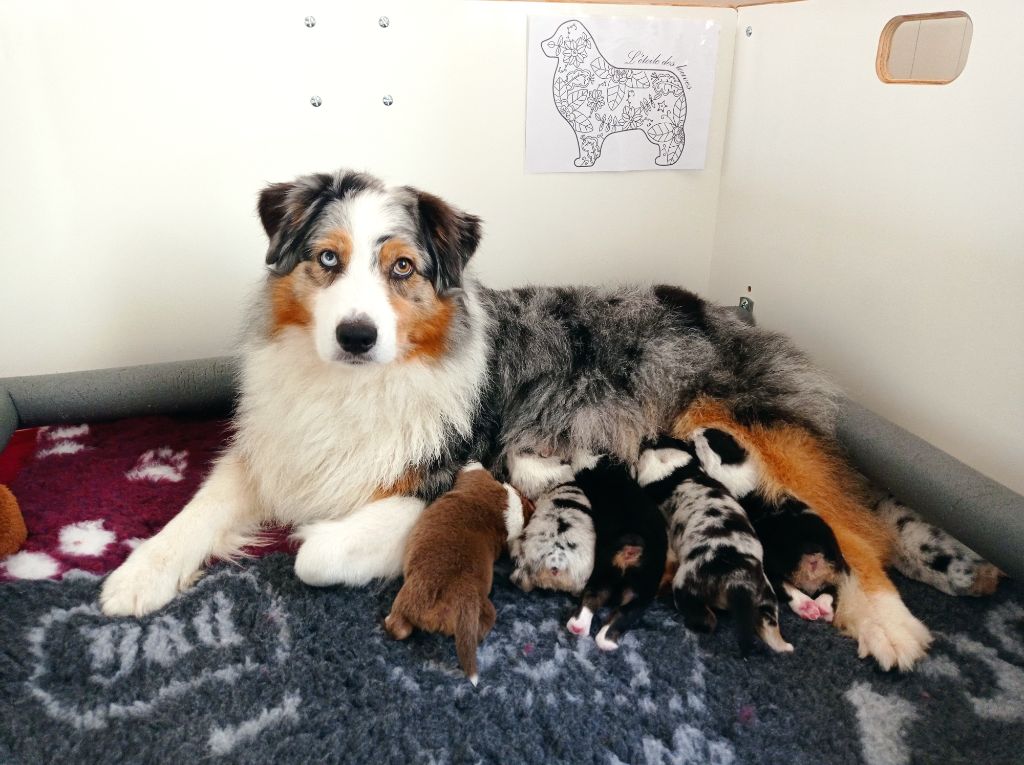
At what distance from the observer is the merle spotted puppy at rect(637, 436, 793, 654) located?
1.81m

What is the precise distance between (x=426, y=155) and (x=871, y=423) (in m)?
1.92

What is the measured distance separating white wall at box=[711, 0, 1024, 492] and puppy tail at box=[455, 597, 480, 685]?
1.68 metres

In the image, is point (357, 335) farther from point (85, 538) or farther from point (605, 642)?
point (85, 538)

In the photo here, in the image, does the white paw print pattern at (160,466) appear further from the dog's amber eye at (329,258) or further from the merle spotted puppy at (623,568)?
the merle spotted puppy at (623,568)

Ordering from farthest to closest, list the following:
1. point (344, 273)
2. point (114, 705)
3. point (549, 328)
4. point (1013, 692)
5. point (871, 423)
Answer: point (549, 328) → point (871, 423) → point (344, 273) → point (1013, 692) → point (114, 705)

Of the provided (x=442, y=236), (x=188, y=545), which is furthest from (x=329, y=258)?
(x=188, y=545)

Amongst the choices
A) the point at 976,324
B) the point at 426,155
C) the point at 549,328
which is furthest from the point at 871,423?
the point at 426,155

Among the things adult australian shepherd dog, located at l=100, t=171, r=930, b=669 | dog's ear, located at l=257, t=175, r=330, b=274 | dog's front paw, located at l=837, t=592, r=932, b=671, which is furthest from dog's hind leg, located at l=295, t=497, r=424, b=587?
dog's front paw, located at l=837, t=592, r=932, b=671

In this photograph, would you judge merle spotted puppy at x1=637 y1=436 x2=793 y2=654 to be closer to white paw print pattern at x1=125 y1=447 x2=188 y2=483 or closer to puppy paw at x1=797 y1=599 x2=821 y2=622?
puppy paw at x1=797 y1=599 x2=821 y2=622

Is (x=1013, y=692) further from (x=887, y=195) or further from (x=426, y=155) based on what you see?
(x=426, y=155)

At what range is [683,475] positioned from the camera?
220 cm

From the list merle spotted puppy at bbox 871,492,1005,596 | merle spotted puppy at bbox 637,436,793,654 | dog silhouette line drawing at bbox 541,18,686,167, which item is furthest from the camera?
dog silhouette line drawing at bbox 541,18,686,167

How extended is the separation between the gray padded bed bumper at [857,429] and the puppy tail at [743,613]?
68 cm

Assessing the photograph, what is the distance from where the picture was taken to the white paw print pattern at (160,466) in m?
2.50
